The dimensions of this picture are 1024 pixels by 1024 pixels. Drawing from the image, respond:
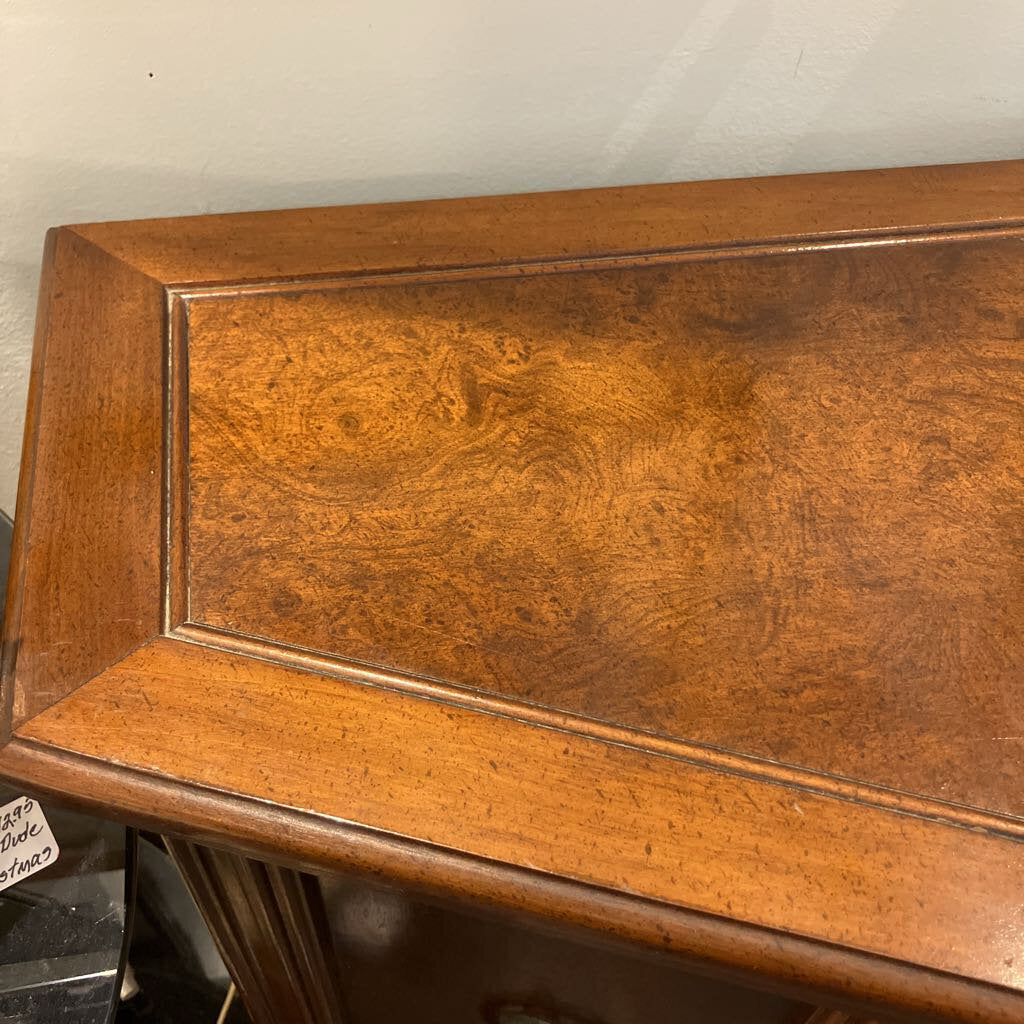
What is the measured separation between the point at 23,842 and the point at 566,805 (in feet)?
1.66

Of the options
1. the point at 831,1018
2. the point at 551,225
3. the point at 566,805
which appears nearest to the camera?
the point at 566,805

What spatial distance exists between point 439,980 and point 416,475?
0.42 metres

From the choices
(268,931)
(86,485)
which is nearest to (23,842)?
(268,931)

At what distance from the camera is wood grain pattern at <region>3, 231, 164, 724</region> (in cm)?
52

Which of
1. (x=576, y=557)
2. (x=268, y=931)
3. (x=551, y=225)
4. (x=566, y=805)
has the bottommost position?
(x=268, y=931)

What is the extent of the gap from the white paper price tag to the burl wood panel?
35 cm

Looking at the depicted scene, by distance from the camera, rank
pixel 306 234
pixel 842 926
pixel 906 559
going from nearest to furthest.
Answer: pixel 842 926 → pixel 906 559 → pixel 306 234

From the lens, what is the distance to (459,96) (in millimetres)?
752

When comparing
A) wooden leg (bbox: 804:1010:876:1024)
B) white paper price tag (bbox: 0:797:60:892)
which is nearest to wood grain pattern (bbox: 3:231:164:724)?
white paper price tag (bbox: 0:797:60:892)

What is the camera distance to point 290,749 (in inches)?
19.4

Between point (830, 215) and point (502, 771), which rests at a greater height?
point (830, 215)

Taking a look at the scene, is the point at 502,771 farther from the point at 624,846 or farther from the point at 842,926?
the point at 842,926

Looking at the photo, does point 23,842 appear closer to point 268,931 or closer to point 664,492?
point 268,931

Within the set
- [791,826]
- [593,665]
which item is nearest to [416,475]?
[593,665]
